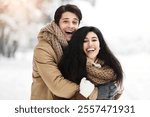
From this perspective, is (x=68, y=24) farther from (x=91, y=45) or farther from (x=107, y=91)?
(x=107, y=91)

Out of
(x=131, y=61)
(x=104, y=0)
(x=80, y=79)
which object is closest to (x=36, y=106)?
(x=80, y=79)

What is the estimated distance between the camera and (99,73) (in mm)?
1545

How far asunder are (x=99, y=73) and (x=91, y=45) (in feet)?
0.48

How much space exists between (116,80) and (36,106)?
422 millimetres

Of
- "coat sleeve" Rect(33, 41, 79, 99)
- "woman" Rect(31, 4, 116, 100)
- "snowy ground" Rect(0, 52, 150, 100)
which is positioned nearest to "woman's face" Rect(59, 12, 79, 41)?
"woman" Rect(31, 4, 116, 100)

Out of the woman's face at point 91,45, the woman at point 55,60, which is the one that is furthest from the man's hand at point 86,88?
the woman's face at point 91,45

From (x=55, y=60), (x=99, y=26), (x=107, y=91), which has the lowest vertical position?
(x=107, y=91)

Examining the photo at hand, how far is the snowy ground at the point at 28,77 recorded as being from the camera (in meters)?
1.67

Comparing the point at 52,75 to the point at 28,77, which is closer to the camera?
the point at 52,75

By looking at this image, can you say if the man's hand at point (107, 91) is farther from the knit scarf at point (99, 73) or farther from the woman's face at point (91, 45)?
the woman's face at point (91, 45)

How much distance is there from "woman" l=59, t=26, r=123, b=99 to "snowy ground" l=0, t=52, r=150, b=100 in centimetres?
9

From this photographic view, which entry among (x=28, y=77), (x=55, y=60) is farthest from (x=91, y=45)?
(x=28, y=77)

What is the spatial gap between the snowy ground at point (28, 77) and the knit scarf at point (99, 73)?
12cm

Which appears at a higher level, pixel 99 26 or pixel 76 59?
pixel 99 26
